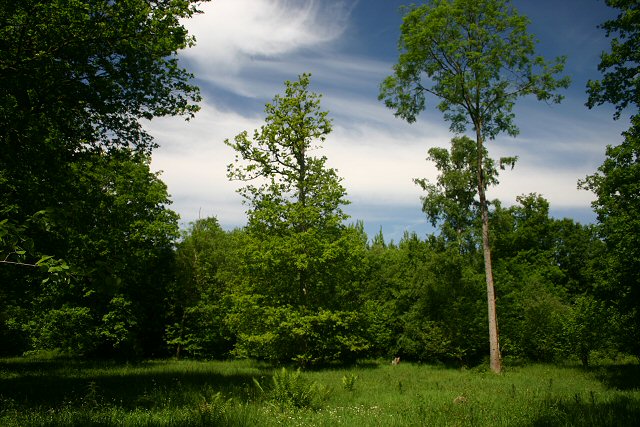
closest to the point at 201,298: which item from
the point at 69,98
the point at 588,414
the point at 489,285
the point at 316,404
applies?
the point at 489,285

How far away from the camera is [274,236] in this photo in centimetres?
2095

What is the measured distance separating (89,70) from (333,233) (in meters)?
14.7

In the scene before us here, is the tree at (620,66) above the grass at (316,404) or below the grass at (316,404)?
above

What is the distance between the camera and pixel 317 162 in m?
22.0

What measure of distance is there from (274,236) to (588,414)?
50.2ft

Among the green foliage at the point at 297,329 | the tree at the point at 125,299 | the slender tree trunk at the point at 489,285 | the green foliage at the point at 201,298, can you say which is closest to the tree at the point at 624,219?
the slender tree trunk at the point at 489,285

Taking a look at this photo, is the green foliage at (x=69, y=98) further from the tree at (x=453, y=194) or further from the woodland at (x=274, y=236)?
the tree at (x=453, y=194)

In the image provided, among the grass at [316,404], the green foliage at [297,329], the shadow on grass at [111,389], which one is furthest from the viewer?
the green foliage at [297,329]

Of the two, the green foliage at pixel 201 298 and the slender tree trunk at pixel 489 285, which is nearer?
the slender tree trunk at pixel 489 285

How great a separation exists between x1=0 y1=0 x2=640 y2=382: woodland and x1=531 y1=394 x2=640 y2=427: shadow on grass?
694cm

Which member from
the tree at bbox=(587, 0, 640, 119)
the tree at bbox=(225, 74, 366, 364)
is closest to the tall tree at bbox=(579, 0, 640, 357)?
the tree at bbox=(587, 0, 640, 119)

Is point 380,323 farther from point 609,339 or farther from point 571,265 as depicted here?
point 571,265

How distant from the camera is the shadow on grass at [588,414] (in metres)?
7.56

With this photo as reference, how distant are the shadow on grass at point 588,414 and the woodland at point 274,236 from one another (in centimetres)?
694
